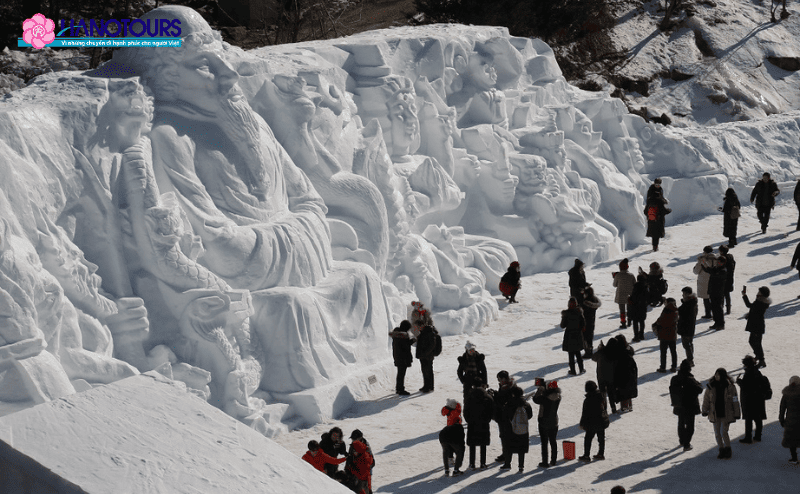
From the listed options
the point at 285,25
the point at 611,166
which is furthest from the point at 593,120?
the point at 285,25

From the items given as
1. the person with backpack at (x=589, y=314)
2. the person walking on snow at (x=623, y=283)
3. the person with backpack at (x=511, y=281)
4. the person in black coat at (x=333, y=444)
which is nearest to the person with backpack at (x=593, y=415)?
the person in black coat at (x=333, y=444)

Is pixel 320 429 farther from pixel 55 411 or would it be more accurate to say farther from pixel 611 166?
pixel 611 166

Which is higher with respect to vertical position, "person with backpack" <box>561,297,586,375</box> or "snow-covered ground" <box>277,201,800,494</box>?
"person with backpack" <box>561,297,586,375</box>

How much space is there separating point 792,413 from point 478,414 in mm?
2740

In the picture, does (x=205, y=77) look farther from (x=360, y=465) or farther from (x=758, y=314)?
(x=758, y=314)

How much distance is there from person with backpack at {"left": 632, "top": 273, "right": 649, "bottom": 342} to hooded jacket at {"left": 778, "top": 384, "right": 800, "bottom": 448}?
3.52m

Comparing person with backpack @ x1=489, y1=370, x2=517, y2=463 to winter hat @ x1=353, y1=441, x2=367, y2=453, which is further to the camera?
person with backpack @ x1=489, y1=370, x2=517, y2=463

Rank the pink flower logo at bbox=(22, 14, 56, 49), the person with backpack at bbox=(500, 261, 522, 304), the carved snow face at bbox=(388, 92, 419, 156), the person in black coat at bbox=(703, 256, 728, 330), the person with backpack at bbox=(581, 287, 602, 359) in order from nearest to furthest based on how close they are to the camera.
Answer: the person with backpack at bbox=(581, 287, 602, 359) → the person in black coat at bbox=(703, 256, 728, 330) → the pink flower logo at bbox=(22, 14, 56, 49) → the person with backpack at bbox=(500, 261, 522, 304) → the carved snow face at bbox=(388, 92, 419, 156)

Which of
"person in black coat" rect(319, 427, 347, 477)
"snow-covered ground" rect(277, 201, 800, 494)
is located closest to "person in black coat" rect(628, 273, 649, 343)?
"snow-covered ground" rect(277, 201, 800, 494)

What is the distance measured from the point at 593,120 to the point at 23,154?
496 inches

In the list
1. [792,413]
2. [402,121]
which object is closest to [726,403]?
[792,413]

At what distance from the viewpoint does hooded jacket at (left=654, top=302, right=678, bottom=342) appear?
11539 millimetres

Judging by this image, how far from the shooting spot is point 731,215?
1727 cm

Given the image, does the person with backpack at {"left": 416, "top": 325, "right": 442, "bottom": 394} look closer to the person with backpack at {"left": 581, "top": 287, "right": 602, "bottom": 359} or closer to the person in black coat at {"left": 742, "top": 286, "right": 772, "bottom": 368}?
the person with backpack at {"left": 581, "top": 287, "right": 602, "bottom": 359}
